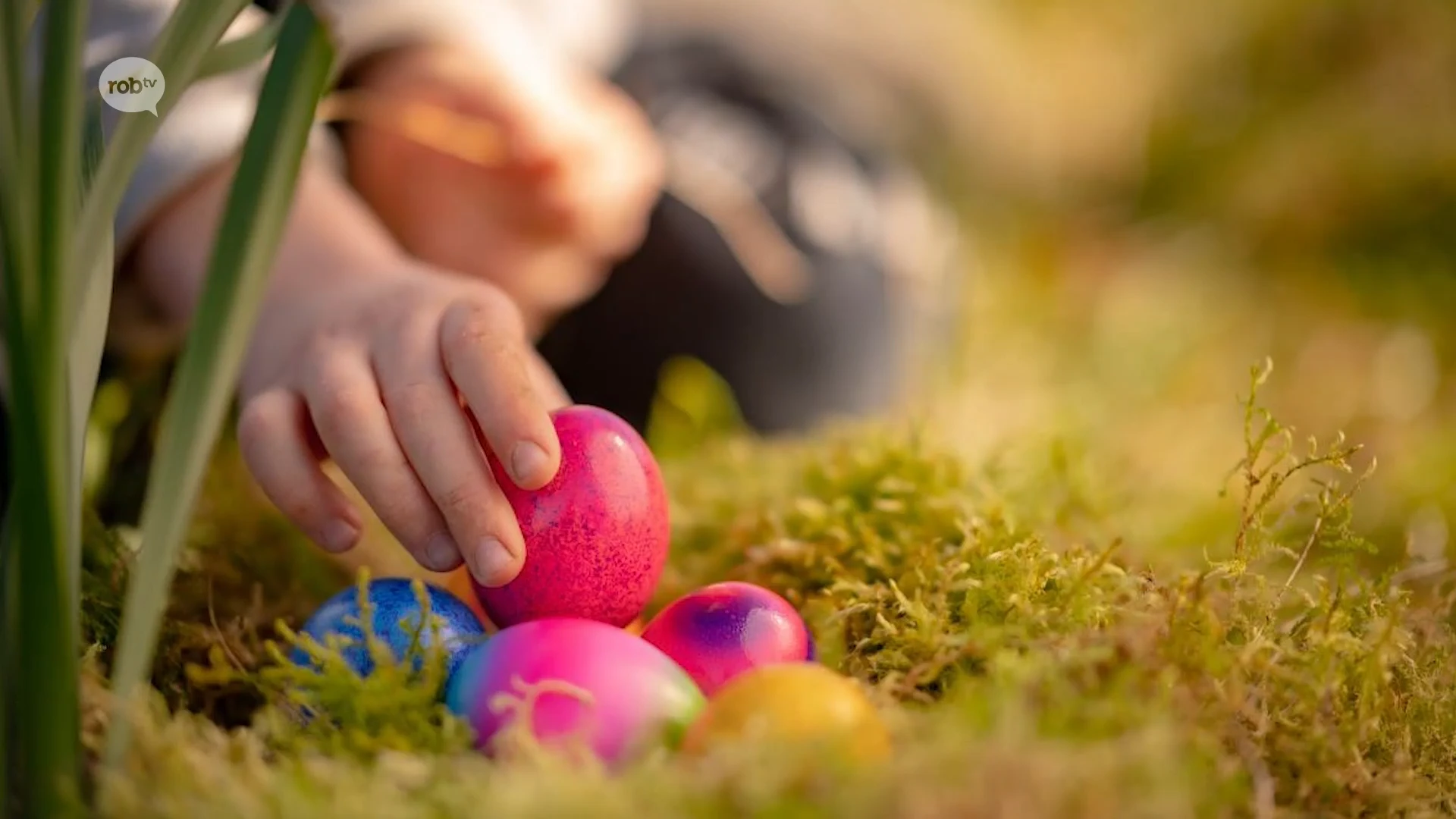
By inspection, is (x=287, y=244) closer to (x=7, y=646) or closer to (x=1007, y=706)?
(x=7, y=646)

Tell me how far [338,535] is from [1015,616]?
1.39ft

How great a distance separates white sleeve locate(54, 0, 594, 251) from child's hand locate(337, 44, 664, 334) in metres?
0.02

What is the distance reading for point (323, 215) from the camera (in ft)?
3.64

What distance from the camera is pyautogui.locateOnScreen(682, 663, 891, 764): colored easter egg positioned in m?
0.62

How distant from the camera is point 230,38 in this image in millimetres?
924

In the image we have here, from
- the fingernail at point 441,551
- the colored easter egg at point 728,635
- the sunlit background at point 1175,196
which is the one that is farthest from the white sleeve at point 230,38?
the sunlit background at point 1175,196

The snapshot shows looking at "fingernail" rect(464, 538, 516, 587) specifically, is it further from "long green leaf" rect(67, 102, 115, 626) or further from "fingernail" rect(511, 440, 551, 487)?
"long green leaf" rect(67, 102, 115, 626)

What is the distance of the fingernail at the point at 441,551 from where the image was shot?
2.57 feet

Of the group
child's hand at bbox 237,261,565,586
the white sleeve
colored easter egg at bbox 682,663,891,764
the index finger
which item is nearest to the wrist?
the white sleeve

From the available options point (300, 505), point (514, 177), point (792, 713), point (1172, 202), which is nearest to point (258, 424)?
point (300, 505)

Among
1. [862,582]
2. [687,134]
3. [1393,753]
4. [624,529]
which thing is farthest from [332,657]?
[687,134]

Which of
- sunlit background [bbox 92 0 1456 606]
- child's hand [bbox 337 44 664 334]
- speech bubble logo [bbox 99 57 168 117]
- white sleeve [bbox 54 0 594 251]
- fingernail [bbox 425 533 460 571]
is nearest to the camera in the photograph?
speech bubble logo [bbox 99 57 168 117]

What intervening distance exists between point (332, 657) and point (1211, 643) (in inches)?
19.2

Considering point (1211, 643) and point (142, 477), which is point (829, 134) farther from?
point (1211, 643)
